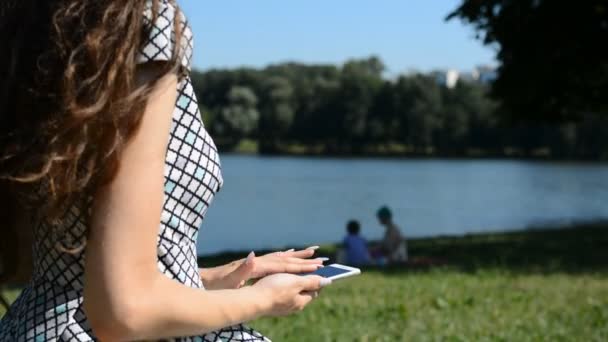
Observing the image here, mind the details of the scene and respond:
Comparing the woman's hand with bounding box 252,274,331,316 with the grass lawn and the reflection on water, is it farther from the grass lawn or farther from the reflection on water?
the reflection on water

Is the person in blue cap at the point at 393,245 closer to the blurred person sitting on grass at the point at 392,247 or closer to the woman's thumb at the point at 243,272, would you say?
the blurred person sitting on grass at the point at 392,247

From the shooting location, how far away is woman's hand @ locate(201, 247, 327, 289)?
5.80 feet

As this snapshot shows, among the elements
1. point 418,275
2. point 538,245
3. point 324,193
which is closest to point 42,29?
point 418,275

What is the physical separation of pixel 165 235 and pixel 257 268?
1.06 feet

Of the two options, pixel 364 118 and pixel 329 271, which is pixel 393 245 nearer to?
pixel 329 271

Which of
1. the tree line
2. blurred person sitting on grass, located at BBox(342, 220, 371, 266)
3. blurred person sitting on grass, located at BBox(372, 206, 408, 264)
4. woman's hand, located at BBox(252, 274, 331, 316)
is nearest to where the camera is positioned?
woman's hand, located at BBox(252, 274, 331, 316)

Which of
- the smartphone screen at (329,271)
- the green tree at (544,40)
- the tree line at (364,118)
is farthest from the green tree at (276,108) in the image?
the smartphone screen at (329,271)

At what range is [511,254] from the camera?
12805mm

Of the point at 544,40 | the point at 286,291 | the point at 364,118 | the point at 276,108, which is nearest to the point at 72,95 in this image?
the point at 286,291

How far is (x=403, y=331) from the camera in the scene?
235 inches

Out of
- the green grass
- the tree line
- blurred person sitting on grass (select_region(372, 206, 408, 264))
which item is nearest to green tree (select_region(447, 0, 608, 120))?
blurred person sitting on grass (select_region(372, 206, 408, 264))

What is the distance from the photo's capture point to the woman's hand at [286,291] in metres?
1.55

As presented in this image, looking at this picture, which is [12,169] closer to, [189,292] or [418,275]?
[189,292]

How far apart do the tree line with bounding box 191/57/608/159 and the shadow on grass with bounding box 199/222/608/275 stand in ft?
208
